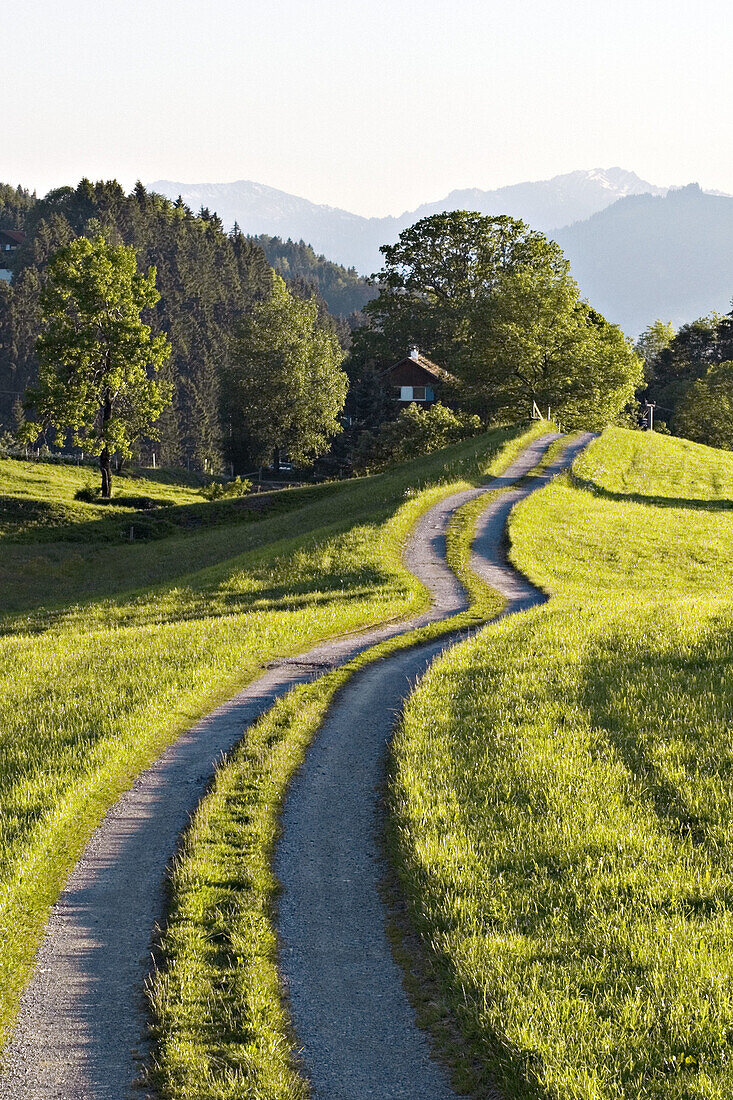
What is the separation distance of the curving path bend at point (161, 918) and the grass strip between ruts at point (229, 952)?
0.74 ft

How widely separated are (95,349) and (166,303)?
118906 millimetres

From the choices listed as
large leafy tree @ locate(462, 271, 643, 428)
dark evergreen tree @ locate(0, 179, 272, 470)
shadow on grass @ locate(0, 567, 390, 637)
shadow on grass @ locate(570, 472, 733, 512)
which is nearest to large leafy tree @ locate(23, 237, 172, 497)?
large leafy tree @ locate(462, 271, 643, 428)

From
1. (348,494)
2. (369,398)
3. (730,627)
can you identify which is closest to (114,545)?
(348,494)

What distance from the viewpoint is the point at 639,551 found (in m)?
39.0

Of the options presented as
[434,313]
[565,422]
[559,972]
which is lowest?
[559,972]

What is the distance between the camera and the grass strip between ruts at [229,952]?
7789mm

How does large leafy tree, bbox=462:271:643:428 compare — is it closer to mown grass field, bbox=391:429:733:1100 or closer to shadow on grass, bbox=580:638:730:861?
mown grass field, bbox=391:429:733:1100

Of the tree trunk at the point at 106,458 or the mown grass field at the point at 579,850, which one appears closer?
the mown grass field at the point at 579,850

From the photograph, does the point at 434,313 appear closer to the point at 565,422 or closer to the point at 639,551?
A: the point at 565,422

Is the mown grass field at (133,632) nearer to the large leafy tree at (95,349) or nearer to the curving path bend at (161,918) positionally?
the curving path bend at (161,918)

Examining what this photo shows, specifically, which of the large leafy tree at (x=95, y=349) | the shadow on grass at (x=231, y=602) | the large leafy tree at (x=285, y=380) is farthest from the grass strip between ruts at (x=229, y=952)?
the large leafy tree at (x=285, y=380)

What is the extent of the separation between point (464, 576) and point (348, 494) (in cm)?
2470

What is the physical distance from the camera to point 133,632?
25281 mm

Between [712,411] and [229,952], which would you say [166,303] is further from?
[229,952]
